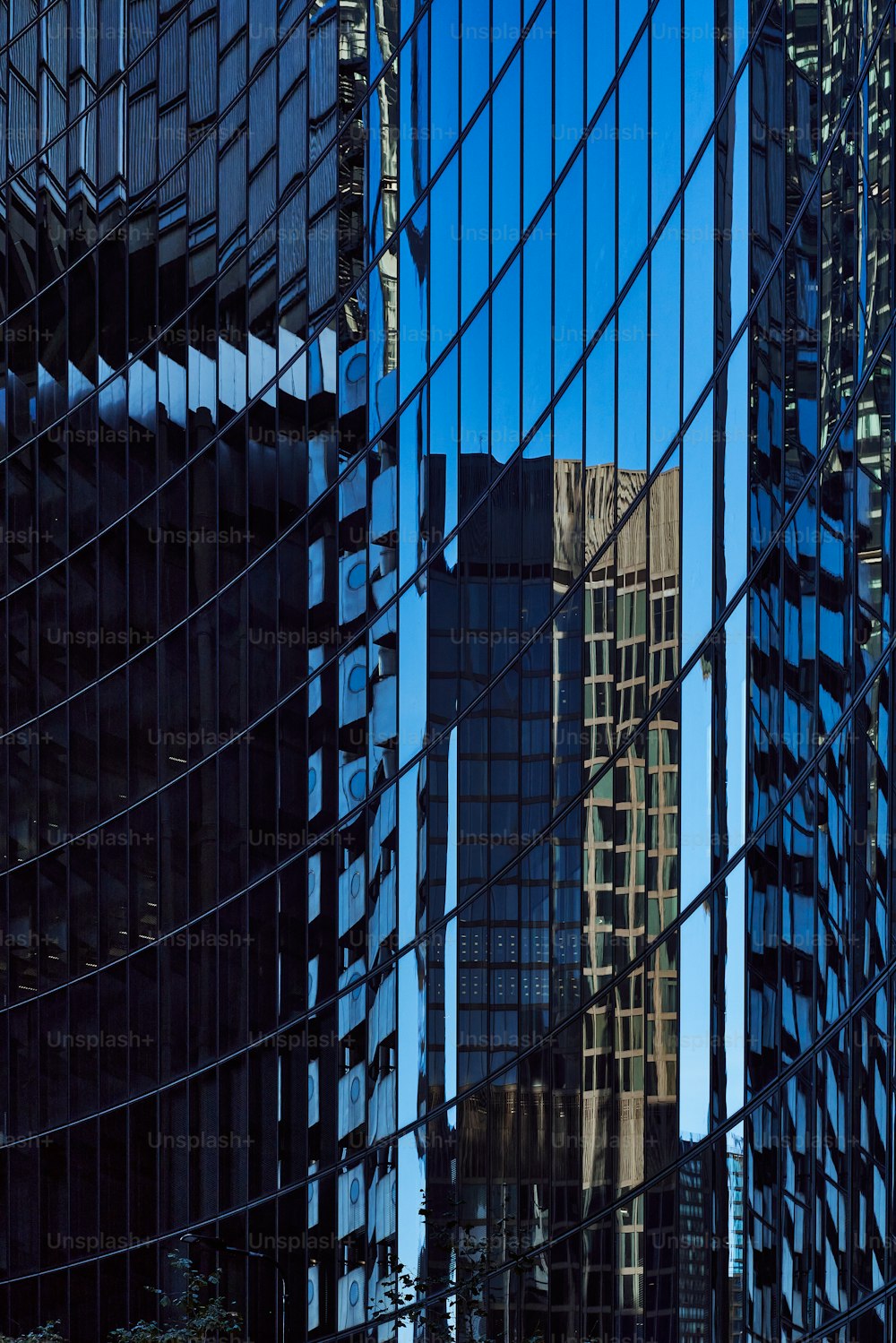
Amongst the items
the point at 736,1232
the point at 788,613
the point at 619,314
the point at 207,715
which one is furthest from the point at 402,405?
the point at 736,1232

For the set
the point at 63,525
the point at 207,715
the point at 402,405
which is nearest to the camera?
the point at 402,405

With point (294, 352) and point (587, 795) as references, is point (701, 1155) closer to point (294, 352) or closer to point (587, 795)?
point (587, 795)

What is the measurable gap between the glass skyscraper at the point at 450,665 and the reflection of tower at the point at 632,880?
87mm

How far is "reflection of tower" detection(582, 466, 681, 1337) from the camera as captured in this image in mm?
26938

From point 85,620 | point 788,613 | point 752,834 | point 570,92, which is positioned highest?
point 570,92

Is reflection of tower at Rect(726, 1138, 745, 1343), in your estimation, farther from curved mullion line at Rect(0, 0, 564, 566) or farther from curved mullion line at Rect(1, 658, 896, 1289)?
curved mullion line at Rect(0, 0, 564, 566)

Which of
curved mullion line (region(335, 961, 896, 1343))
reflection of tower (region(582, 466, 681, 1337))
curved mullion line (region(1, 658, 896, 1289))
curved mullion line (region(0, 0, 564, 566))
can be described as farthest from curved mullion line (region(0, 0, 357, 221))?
curved mullion line (region(335, 961, 896, 1343))

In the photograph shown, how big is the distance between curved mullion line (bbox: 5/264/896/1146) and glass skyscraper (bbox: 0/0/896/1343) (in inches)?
4.9

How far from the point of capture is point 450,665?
3181 centimetres

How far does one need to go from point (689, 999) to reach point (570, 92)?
16.1 metres

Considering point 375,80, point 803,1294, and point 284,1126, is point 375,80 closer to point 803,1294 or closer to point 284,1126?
point 284,1126

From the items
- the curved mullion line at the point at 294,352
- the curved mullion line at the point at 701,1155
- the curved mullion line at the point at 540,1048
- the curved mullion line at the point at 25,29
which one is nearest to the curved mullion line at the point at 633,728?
the curved mullion line at the point at 540,1048

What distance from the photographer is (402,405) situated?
32.8 m

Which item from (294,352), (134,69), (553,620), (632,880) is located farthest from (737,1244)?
(134,69)
